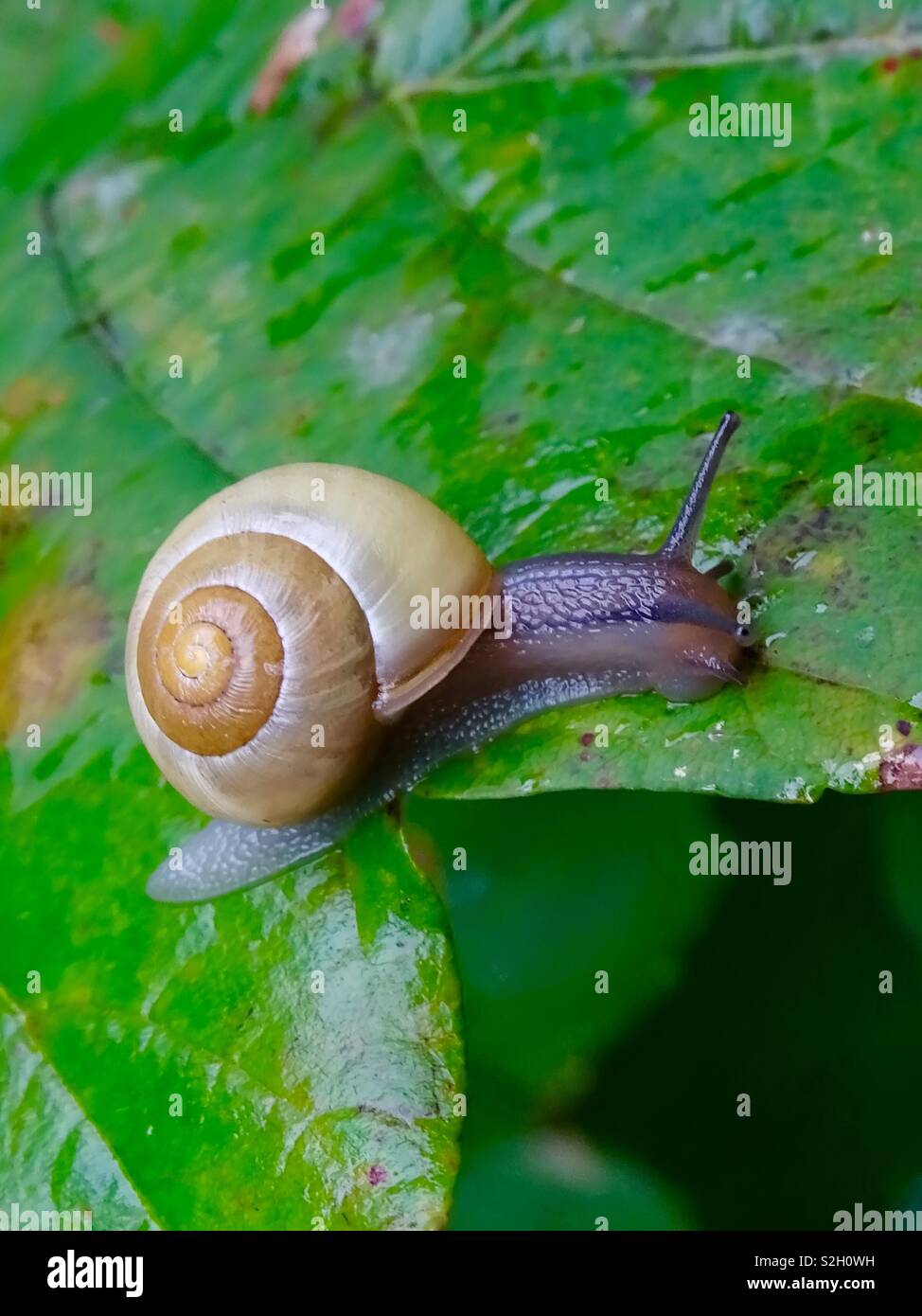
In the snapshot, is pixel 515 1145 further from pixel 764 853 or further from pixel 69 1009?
pixel 69 1009

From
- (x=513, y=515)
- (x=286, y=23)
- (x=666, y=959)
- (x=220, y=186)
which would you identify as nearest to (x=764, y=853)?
(x=666, y=959)

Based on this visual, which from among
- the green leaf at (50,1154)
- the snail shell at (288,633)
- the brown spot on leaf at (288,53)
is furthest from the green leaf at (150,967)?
the brown spot on leaf at (288,53)

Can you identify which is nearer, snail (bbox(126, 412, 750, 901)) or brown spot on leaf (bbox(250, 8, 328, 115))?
snail (bbox(126, 412, 750, 901))

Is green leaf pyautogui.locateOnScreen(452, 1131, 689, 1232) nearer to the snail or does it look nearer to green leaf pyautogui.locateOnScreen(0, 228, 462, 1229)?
green leaf pyautogui.locateOnScreen(0, 228, 462, 1229)

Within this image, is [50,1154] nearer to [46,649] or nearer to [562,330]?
[46,649]

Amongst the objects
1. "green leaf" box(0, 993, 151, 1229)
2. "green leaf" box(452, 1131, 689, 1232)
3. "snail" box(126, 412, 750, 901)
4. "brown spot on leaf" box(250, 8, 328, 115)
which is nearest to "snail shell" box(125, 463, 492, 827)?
"snail" box(126, 412, 750, 901)

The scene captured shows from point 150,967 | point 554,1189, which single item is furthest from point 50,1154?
point 554,1189
